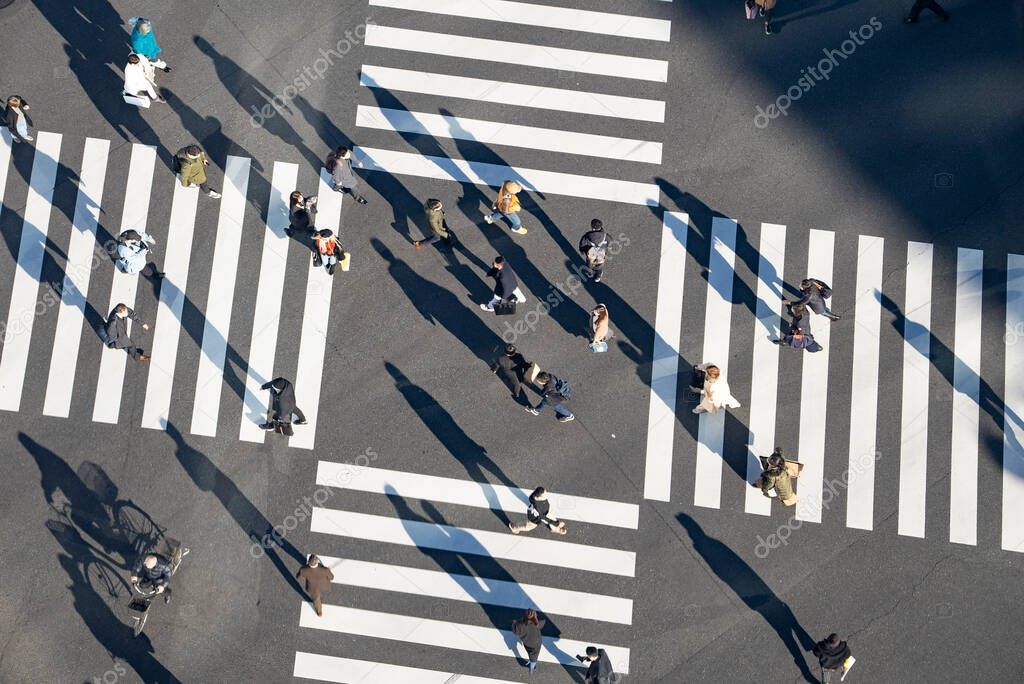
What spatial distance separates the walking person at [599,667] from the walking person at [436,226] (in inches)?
392

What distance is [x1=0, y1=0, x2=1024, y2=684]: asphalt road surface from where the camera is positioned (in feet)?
70.7

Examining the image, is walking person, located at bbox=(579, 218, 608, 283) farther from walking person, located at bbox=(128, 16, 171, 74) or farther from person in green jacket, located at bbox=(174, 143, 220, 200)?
walking person, located at bbox=(128, 16, 171, 74)

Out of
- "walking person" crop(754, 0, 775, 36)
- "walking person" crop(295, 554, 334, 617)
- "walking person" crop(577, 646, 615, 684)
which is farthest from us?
"walking person" crop(754, 0, 775, 36)

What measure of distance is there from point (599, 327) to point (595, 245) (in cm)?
190

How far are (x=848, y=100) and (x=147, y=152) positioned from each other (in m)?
17.6

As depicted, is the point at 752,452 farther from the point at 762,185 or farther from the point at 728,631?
the point at 762,185

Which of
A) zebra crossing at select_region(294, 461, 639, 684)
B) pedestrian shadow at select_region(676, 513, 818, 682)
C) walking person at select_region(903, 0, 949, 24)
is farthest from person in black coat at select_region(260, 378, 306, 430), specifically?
walking person at select_region(903, 0, 949, 24)

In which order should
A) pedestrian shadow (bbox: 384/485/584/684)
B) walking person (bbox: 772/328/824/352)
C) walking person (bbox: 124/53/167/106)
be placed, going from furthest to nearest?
walking person (bbox: 124/53/167/106) → walking person (bbox: 772/328/824/352) → pedestrian shadow (bbox: 384/485/584/684)

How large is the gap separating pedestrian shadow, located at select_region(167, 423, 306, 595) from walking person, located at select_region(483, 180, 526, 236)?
894cm

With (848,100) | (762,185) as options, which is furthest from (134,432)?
(848,100)

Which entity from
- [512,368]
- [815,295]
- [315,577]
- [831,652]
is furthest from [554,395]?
[831,652]

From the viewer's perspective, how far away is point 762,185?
2286cm

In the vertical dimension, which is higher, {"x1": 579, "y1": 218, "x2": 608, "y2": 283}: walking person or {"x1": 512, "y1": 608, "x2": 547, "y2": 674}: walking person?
{"x1": 579, "y1": 218, "x2": 608, "y2": 283}: walking person

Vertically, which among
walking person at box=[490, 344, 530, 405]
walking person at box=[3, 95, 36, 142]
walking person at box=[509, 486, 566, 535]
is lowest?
walking person at box=[509, 486, 566, 535]
